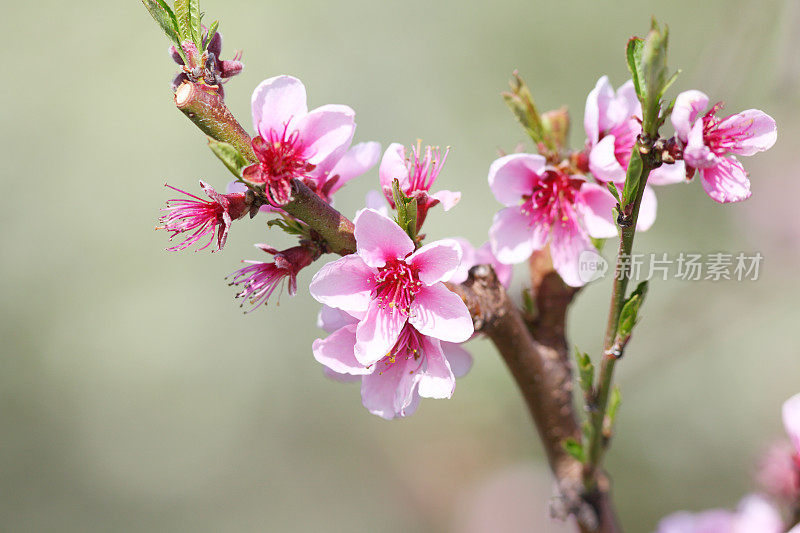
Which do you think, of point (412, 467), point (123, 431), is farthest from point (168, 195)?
point (412, 467)

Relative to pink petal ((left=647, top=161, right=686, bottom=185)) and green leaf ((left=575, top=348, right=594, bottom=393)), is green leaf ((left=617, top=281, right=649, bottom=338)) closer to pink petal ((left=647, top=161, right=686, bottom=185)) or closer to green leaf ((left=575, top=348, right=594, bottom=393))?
green leaf ((left=575, top=348, right=594, bottom=393))

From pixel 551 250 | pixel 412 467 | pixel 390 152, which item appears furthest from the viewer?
pixel 412 467

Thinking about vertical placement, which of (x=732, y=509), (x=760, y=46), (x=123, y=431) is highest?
(x=760, y=46)

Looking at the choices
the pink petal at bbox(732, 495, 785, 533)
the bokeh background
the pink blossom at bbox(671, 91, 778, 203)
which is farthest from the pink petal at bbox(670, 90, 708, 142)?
the bokeh background

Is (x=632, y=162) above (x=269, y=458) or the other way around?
above

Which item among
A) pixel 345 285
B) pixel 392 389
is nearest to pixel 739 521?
pixel 392 389

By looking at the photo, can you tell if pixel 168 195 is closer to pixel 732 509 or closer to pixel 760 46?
pixel 760 46

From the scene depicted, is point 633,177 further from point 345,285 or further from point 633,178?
point 345,285
